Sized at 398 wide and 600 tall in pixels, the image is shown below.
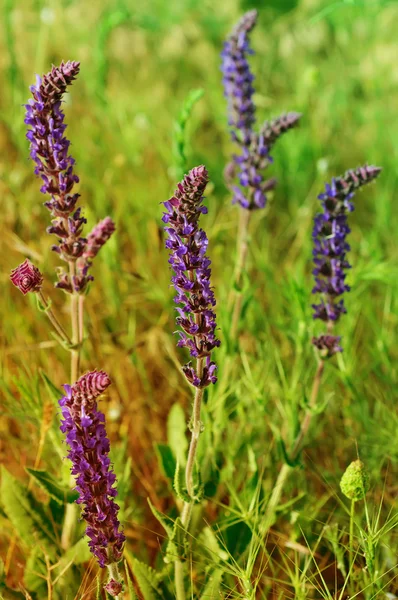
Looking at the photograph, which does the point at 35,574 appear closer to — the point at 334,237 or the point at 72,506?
the point at 72,506

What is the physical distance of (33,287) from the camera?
1.75 m

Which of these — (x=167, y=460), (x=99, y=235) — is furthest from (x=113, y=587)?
(x=99, y=235)

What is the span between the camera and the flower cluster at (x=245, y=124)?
96.6 inches

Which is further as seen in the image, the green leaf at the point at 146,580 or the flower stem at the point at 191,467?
the green leaf at the point at 146,580

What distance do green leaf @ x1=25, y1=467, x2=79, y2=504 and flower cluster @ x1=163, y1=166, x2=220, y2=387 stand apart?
0.68 metres

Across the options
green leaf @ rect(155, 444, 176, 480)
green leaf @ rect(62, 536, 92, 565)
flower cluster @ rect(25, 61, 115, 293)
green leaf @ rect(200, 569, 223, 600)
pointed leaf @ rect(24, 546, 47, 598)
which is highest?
flower cluster @ rect(25, 61, 115, 293)

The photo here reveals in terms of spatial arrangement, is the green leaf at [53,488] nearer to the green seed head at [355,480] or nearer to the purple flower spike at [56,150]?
the purple flower spike at [56,150]

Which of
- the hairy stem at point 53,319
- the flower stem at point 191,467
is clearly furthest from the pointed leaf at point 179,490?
the hairy stem at point 53,319

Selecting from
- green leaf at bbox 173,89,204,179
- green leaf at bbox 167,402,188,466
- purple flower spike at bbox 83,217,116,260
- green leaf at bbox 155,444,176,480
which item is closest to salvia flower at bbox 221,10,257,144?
green leaf at bbox 173,89,204,179

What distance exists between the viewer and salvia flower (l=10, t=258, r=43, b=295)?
67.7 inches

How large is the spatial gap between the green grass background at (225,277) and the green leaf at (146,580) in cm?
11

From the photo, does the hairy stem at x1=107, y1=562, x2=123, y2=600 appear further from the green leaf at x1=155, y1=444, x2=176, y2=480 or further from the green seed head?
the green seed head

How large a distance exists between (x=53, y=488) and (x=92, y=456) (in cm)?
63

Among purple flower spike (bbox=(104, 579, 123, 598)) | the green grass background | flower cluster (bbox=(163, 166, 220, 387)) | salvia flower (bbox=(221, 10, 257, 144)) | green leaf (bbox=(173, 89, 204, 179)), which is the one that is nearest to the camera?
flower cluster (bbox=(163, 166, 220, 387))
